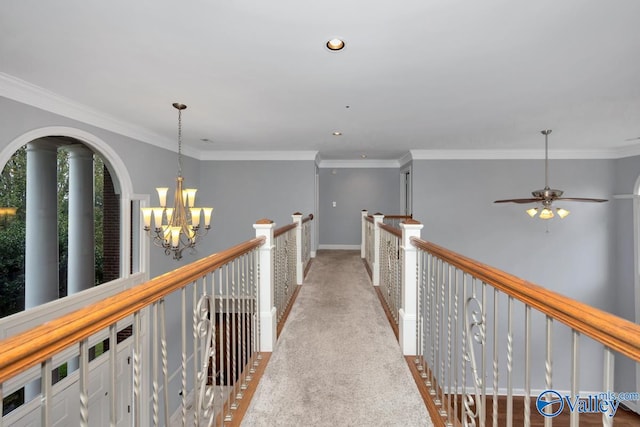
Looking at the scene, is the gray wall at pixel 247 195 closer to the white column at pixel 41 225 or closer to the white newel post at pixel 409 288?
the white column at pixel 41 225

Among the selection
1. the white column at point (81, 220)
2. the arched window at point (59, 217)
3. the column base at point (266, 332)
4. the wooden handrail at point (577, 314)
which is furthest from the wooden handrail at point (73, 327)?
the white column at point (81, 220)

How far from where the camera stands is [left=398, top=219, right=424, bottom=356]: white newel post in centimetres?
264

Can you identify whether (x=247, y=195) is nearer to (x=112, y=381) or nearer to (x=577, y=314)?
(x=112, y=381)

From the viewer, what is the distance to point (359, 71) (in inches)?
113

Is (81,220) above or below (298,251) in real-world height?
above

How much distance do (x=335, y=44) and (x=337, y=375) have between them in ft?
8.08

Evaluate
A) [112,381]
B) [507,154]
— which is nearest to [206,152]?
[507,154]

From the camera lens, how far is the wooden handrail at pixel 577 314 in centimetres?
78

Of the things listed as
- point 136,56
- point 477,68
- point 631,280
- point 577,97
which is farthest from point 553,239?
point 136,56

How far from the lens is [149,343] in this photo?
4.93 meters

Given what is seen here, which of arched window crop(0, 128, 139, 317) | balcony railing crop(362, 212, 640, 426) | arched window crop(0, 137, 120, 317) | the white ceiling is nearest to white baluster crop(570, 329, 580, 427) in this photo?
balcony railing crop(362, 212, 640, 426)

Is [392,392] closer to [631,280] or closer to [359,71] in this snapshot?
[359,71]

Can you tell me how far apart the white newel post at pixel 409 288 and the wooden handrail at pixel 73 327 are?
6.02 feet

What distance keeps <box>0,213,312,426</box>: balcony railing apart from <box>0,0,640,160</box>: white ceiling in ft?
4.86
